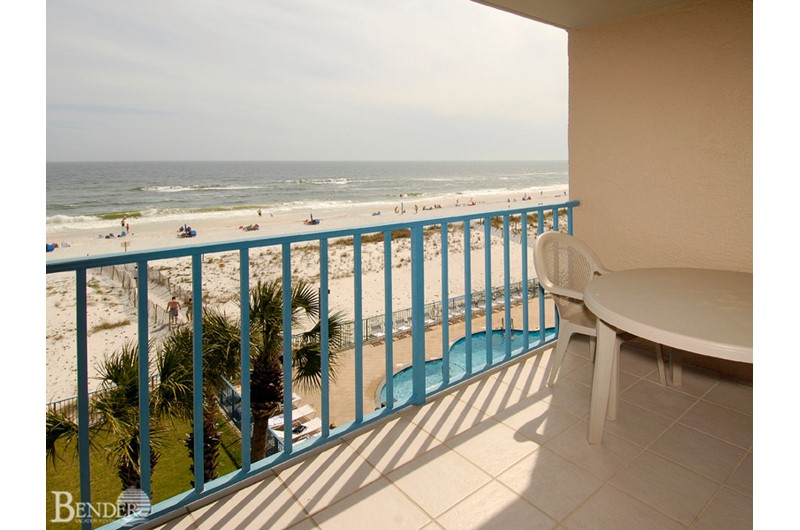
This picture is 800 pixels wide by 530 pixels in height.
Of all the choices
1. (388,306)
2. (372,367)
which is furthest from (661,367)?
(372,367)

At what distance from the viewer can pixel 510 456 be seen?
2002 millimetres

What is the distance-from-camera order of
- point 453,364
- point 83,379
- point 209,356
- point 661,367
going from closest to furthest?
point 83,379 → point 661,367 → point 209,356 → point 453,364

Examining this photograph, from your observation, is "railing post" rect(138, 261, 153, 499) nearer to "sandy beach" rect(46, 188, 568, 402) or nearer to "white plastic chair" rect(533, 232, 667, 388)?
"white plastic chair" rect(533, 232, 667, 388)

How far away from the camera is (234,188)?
30.5 metres

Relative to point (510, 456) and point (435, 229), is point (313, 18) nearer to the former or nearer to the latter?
point (435, 229)

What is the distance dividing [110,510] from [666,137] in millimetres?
3496

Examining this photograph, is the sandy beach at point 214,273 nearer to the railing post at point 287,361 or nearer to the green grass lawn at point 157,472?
the green grass lawn at point 157,472

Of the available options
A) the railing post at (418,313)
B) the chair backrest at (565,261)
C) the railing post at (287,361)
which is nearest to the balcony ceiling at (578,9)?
the chair backrest at (565,261)

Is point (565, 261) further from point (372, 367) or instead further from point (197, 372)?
point (372, 367)

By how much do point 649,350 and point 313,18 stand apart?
1335 inches

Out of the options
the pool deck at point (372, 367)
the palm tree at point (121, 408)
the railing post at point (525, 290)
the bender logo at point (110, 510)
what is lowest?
the pool deck at point (372, 367)

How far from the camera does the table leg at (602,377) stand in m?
2.00

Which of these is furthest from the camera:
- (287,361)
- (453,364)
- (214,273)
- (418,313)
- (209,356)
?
(214,273)

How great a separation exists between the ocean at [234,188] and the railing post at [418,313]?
2231 cm
